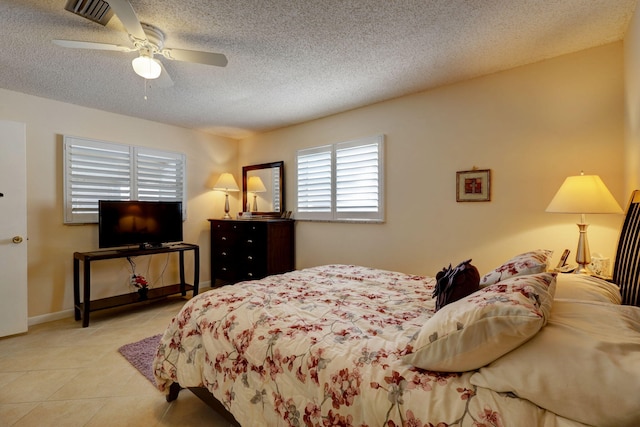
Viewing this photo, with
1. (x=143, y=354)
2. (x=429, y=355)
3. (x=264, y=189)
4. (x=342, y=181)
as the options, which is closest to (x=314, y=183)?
(x=342, y=181)

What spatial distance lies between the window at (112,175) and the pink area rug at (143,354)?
176 centimetres

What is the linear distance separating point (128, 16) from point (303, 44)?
44.2 inches

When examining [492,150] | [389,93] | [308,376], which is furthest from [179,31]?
[492,150]

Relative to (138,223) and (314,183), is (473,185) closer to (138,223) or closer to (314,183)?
(314,183)

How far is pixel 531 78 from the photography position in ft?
8.50

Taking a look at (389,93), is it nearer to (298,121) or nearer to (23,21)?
(298,121)

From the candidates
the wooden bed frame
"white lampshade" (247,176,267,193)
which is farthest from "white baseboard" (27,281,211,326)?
"white lampshade" (247,176,267,193)

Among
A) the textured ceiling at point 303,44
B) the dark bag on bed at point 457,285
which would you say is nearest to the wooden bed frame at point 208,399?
the dark bag on bed at point 457,285

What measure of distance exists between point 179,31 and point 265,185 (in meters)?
2.77

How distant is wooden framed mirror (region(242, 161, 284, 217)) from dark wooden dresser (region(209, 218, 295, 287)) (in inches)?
16.5

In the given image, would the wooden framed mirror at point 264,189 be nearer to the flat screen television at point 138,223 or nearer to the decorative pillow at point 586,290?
the flat screen television at point 138,223

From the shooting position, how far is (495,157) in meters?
2.78

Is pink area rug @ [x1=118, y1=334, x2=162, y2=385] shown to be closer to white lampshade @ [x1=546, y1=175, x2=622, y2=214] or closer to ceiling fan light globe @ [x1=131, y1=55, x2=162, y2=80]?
ceiling fan light globe @ [x1=131, y1=55, x2=162, y2=80]

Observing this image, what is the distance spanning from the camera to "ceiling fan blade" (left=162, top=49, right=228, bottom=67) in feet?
6.78
